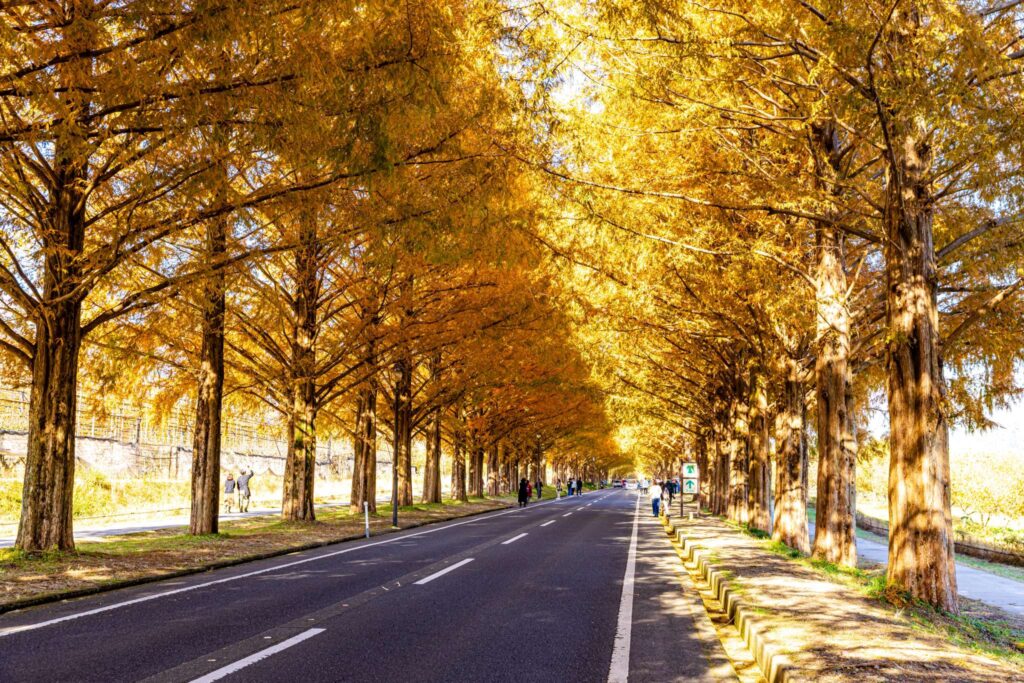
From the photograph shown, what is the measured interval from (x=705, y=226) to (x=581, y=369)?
2289 cm

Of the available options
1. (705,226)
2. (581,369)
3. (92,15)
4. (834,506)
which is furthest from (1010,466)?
(92,15)

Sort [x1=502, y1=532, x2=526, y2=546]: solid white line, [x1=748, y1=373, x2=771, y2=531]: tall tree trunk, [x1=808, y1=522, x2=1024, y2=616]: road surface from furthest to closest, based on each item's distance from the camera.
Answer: [x1=748, y1=373, x2=771, y2=531]: tall tree trunk, [x1=502, y1=532, x2=526, y2=546]: solid white line, [x1=808, y1=522, x2=1024, y2=616]: road surface

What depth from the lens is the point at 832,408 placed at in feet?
41.6

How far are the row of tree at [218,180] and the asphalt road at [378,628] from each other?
421 centimetres

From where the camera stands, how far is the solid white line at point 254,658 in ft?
16.8

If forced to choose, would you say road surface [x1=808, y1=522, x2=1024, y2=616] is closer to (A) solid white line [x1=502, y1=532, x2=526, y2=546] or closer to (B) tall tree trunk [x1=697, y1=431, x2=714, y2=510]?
(A) solid white line [x1=502, y1=532, x2=526, y2=546]

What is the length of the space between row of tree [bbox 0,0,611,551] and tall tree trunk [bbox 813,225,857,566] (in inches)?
204

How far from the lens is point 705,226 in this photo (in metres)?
11.6

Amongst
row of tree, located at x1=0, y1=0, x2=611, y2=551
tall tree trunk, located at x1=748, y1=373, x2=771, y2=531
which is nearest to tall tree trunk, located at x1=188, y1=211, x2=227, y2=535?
row of tree, located at x1=0, y1=0, x2=611, y2=551

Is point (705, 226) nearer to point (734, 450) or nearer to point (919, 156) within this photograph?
point (919, 156)

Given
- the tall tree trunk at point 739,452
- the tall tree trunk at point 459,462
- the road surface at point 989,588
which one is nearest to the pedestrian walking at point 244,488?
the tall tree trunk at point 459,462

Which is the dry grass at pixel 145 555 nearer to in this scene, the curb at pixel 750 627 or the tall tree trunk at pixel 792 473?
the curb at pixel 750 627

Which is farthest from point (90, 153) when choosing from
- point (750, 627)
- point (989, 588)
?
point (989, 588)

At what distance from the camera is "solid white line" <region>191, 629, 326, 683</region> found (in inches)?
201
